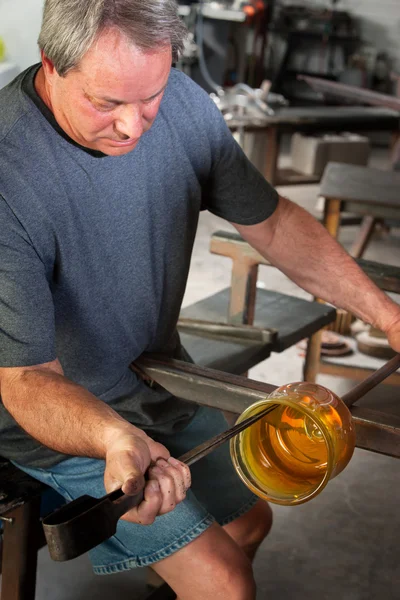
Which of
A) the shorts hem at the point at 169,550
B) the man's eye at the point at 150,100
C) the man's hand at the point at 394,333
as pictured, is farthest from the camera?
the man's hand at the point at 394,333

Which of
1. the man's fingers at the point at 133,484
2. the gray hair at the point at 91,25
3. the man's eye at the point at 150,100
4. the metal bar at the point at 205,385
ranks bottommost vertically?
the metal bar at the point at 205,385

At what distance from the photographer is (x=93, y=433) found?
54.3 inches

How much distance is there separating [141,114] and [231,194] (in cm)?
52

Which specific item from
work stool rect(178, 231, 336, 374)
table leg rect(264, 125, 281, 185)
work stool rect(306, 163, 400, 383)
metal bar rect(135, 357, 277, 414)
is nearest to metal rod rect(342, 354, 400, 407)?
metal bar rect(135, 357, 277, 414)

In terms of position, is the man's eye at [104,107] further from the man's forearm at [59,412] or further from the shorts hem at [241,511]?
the shorts hem at [241,511]

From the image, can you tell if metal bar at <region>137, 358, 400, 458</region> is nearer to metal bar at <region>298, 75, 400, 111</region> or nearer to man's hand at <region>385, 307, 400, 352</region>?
man's hand at <region>385, 307, 400, 352</region>

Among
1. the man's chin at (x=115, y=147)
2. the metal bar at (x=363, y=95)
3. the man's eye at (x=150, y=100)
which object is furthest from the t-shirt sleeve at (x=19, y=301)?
the metal bar at (x=363, y=95)

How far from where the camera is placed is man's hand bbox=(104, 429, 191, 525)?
1.18 metres

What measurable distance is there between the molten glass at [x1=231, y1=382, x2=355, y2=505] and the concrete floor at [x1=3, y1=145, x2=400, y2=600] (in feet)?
2.37

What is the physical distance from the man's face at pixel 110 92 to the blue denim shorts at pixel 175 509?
64 centimetres

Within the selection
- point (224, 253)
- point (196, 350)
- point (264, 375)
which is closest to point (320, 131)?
point (264, 375)

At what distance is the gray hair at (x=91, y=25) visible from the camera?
1.40 metres

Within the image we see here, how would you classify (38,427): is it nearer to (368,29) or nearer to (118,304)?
(118,304)

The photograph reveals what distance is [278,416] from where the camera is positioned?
1416mm
